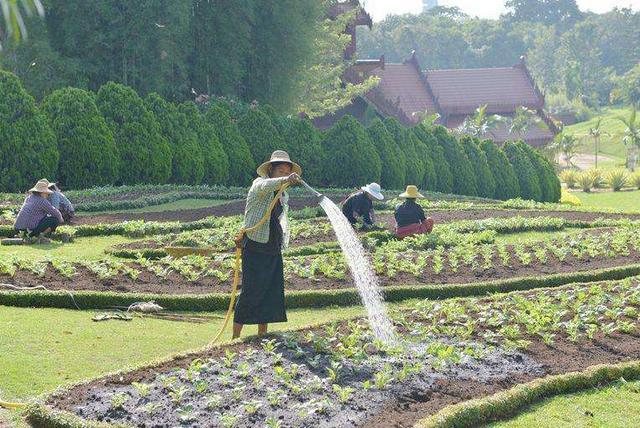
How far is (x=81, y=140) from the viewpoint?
2467 centimetres

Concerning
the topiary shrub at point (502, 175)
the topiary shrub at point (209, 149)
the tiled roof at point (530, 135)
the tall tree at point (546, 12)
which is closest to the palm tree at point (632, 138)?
the tiled roof at point (530, 135)

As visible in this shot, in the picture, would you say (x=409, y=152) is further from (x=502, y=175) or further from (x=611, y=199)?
(x=611, y=199)

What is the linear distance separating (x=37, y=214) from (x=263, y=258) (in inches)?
270

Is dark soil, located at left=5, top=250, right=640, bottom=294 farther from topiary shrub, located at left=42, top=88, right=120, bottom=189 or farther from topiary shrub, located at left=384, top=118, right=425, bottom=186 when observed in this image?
topiary shrub, located at left=384, top=118, right=425, bottom=186

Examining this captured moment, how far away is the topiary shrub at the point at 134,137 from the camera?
26.0 metres

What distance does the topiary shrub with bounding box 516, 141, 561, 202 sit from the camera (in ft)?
111

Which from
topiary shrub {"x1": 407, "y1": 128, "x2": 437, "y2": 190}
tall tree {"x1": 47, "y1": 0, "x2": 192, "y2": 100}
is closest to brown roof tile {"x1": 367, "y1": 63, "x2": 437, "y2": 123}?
topiary shrub {"x1": 407, "y1": 128, "x2": 437, "y2": 190}

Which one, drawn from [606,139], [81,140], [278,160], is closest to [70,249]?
[278,160]

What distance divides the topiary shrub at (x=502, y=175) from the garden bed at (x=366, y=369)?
20.8 m

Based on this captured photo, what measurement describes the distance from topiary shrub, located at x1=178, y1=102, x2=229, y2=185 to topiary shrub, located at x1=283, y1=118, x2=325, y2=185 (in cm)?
186

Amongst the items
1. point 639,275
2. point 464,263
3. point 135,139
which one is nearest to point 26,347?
point 464,263

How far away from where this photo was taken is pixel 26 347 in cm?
1001

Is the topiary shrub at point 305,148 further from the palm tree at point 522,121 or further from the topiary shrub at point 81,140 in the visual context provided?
the palm tree at point 522,121

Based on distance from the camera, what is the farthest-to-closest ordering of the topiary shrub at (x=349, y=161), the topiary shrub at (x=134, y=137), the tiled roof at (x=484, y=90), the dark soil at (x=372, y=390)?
the tiled roof at (x=484, y=90)
the topiary shrub at (x=349, y=161)
the topiary shrub at (x=134, y=137)
the dark soil at (x=372, y=390)
